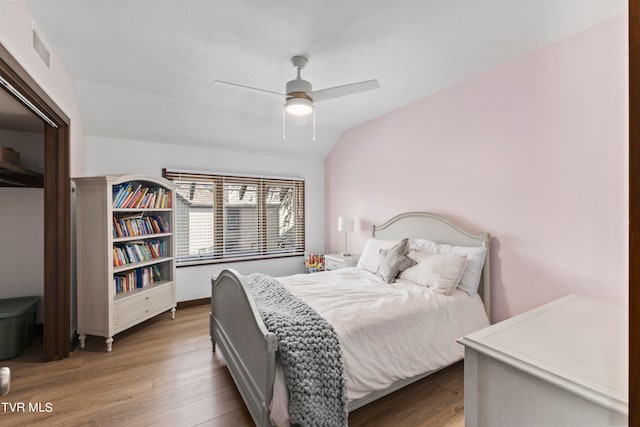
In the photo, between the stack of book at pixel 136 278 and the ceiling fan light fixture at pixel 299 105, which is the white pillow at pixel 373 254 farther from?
the stack of book at pixel 136 278

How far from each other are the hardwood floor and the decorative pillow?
0.89 metres

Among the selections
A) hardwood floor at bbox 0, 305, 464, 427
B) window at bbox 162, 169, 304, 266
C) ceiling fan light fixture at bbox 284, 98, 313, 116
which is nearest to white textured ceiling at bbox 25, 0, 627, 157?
ceiling fan light fixture at bbox 284, 98, 313, 116

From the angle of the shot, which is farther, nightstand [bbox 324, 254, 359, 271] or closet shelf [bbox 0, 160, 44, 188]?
nightstand [bbox 324, 254, 359, 271]

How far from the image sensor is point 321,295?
7.82 ft

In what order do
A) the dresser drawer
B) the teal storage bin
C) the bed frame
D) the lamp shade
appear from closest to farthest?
the bed frame
the teal storage bin
the dresser drawer
the lamp shade

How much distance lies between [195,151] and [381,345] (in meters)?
3.45

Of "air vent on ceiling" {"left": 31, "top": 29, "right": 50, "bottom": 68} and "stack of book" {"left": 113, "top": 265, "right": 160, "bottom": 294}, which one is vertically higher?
"air vent on ceiling" {"left": 31, "top": 29, "right": 50, "bottom": 68}

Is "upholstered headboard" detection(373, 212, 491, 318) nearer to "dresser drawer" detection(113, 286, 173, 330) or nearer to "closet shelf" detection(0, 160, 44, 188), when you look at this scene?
"dresser drawer" detection(113, 286, 173, 330)

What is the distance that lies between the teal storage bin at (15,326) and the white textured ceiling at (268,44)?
1950 millimetres

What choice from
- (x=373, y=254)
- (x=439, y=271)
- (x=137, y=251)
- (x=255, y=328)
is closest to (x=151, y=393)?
(x=255, y=328)

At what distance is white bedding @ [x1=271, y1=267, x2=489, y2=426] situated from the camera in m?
1.76

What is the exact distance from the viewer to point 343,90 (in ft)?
7.45

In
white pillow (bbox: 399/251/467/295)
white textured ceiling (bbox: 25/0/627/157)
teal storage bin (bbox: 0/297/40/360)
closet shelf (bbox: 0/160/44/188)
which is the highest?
white textured ceiling (bbox: 25/0/627/157)
